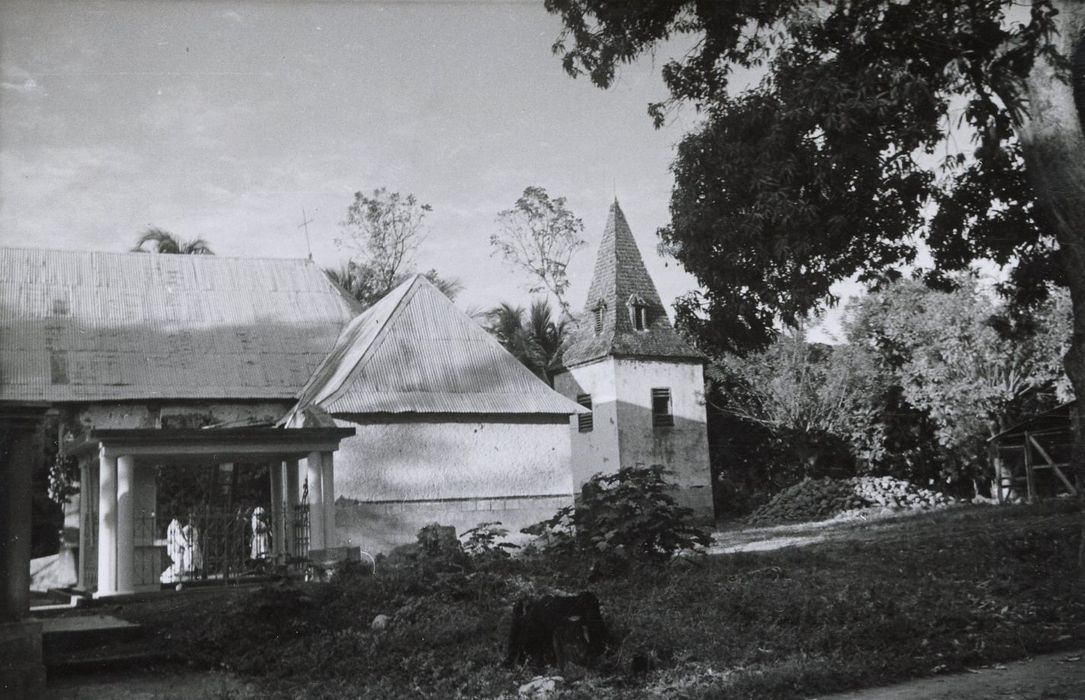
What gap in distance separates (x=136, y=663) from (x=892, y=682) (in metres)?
6.63

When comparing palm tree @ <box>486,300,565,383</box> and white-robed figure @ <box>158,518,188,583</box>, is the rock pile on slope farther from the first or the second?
white-robed figure @ <box>158,518,188,583</box>

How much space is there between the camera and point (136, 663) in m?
8.80

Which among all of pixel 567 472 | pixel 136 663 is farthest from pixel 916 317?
pixel 136 663

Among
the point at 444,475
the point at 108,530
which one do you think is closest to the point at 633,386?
the point at 444,475

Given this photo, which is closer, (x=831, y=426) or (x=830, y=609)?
(x=830, y=609)

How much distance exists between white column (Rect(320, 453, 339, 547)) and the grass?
2.80 meters

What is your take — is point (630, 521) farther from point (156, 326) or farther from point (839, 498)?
point (839, 498)

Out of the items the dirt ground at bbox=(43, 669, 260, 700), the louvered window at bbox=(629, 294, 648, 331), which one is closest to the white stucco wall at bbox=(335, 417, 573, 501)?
the dirt ground at bbox=(43, 669, 260, 700)

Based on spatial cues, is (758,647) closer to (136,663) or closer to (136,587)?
(136,663)

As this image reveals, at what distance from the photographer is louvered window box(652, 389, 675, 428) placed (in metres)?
31.1

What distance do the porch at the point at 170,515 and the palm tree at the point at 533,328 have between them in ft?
66.3

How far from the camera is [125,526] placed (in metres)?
14.6

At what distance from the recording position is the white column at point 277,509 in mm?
16873

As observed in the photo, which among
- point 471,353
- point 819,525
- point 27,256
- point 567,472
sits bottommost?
point 819,525
